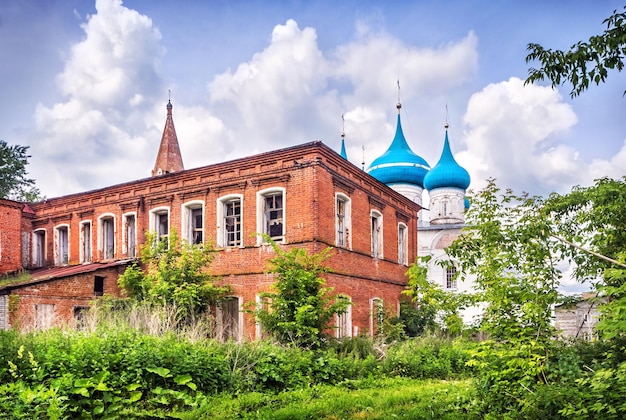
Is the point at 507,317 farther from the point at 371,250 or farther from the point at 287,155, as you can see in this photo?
the point at 371,250

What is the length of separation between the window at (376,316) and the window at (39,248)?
1536cm

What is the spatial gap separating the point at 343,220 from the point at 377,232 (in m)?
2.90

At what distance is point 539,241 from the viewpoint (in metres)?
7.04

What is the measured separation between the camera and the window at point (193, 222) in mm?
20109

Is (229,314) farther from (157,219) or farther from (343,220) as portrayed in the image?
(157,219)

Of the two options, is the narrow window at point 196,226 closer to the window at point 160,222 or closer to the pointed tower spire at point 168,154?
the window at point 160,222

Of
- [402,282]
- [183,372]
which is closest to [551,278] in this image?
[183,372]

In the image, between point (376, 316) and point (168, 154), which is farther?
point (168, 154)

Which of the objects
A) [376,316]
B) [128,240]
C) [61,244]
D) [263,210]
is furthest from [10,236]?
[376,316]

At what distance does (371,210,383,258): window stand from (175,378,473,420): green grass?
9.80m

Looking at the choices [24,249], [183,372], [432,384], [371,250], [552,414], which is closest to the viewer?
[552,414]

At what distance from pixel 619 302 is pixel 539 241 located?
7.12 ft

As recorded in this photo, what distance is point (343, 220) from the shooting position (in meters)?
19.1

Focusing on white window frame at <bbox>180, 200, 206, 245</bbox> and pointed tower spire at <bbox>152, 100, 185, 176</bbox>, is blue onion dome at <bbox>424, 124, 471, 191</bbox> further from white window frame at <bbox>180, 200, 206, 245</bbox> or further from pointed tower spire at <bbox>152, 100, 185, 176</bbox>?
white window frame at <bbox>180, 200, 206, 245</bbox>
